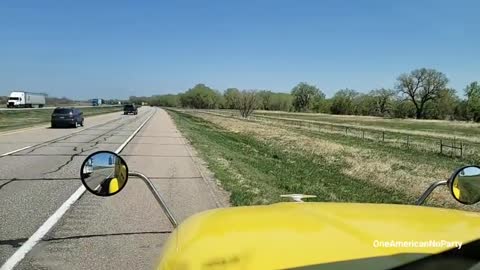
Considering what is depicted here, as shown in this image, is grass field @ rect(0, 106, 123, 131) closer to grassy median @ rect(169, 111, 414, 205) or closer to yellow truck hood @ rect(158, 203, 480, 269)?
grassy median @ rect(169, 111, 414, 205)

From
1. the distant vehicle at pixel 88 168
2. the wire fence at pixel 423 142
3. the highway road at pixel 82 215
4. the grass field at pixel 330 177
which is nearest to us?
the distant vehicle at pixel 88 168

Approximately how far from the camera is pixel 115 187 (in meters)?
3.24

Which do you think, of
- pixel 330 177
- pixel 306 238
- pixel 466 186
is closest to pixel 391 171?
pixel 330 177

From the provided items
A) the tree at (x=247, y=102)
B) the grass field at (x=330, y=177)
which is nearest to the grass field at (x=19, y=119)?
the grass field at (x=330, y=177)

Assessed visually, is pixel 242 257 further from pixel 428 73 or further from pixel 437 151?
pixel 428 73

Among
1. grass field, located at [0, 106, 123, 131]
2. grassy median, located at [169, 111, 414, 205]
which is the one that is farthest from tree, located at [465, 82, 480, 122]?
grassy median, located at [169, 111, 414, 205]

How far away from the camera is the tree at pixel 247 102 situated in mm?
102688

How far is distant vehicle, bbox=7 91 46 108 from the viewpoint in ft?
304

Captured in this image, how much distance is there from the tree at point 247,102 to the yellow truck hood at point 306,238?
99.7 meters

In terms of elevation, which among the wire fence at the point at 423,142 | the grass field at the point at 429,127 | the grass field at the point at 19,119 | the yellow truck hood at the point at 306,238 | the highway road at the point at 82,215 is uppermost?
the yellow truck hood at the point at 306,238

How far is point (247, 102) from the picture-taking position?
4063 inches

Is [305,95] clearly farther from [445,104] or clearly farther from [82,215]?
[82,215]

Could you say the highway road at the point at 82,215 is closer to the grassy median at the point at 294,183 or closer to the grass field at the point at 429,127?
the grassy median at the point at 294,183

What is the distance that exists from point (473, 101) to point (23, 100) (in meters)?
104
